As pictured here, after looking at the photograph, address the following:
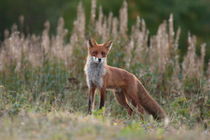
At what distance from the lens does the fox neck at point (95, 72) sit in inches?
362

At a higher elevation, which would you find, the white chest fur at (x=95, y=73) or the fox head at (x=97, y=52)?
the fox head at (x=97, y=52)

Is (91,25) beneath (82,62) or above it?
above

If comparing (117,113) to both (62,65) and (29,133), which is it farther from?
(29,133)

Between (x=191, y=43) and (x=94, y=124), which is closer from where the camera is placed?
(x=94, y=124)

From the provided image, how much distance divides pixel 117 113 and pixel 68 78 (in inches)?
46.2

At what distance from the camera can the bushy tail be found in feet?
29.8

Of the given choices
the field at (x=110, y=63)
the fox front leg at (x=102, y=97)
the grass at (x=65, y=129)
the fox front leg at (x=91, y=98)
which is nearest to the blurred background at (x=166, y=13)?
the field at (x=110, y=63)

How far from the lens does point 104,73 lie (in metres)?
9.20

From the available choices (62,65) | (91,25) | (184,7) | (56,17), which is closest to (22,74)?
(62,65)

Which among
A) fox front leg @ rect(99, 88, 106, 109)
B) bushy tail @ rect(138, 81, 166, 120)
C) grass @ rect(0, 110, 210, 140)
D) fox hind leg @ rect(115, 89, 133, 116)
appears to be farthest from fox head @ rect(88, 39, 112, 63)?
grass @ rect(0, 110, 210, 140)

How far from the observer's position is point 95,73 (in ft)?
30.2

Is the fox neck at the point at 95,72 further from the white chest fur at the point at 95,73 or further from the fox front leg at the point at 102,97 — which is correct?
the fox front leg at the point at 102,97

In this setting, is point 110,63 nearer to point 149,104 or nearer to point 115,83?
point 115,83

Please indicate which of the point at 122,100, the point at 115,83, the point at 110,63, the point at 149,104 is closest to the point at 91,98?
the point at 115,83
